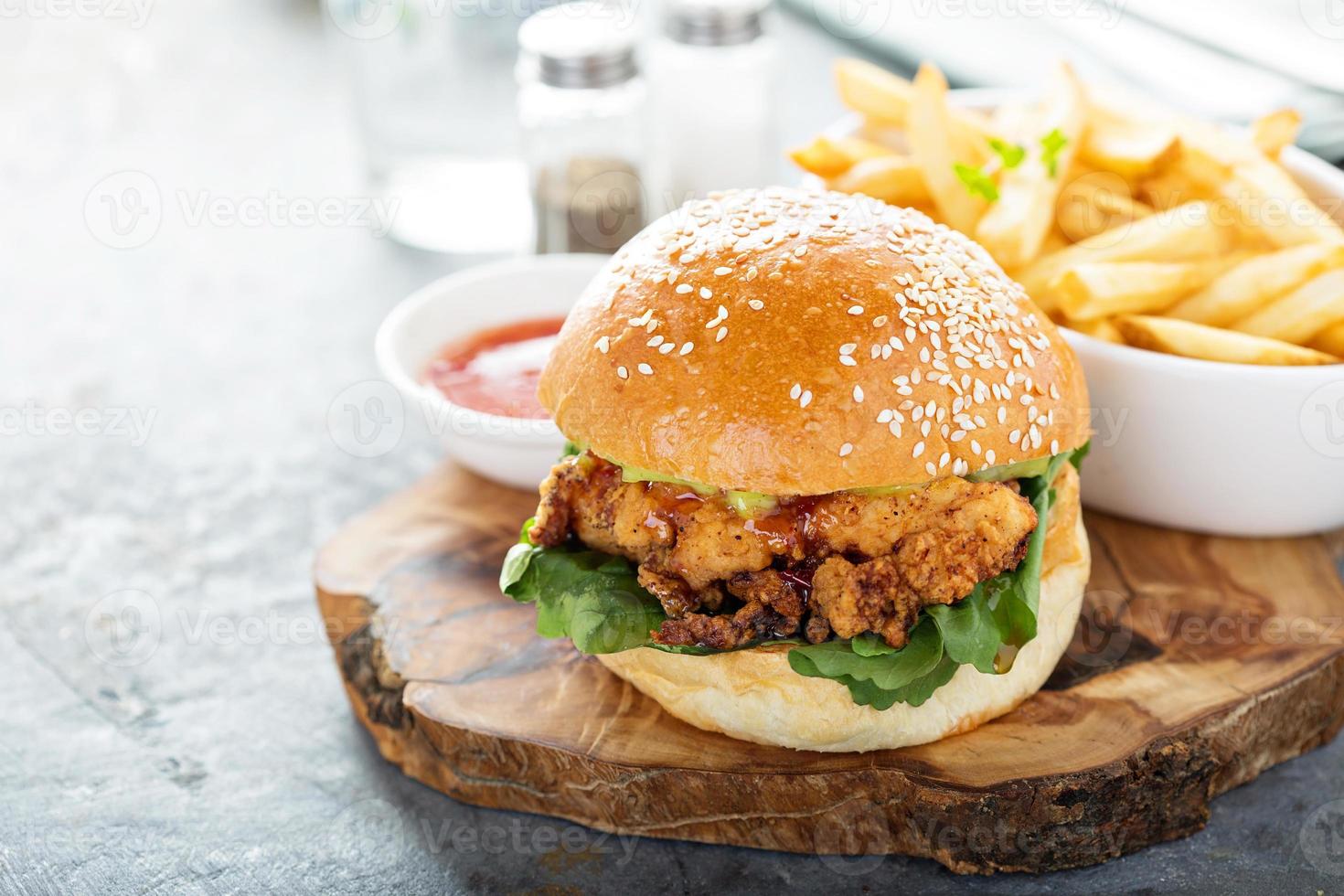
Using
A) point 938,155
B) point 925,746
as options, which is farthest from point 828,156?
point 925,746

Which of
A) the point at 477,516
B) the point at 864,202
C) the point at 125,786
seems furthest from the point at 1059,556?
the point at 125,786

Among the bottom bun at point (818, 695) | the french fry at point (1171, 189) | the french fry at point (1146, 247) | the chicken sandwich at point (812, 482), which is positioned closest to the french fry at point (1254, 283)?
the french fry at point (1146, 247)

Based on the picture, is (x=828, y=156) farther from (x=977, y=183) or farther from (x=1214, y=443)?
(x=1214, y=443)

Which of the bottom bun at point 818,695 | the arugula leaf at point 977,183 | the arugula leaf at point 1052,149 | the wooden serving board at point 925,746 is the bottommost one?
the wooden serving board at point 925,746

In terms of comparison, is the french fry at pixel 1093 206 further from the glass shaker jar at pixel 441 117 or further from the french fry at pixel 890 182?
the glass shaker jar at pixel 441 117

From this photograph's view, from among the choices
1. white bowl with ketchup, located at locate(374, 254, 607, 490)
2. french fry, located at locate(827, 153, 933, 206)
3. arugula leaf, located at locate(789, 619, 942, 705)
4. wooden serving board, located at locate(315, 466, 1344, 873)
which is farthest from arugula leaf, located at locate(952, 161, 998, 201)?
arugula leaf, located at locate(789, 619, 942, 705)

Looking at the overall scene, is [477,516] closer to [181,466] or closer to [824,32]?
[181,466]

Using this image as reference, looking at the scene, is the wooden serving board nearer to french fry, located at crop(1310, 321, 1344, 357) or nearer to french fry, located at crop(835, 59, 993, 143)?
french fry, located at crop(1310, 321, 1344, 357)
